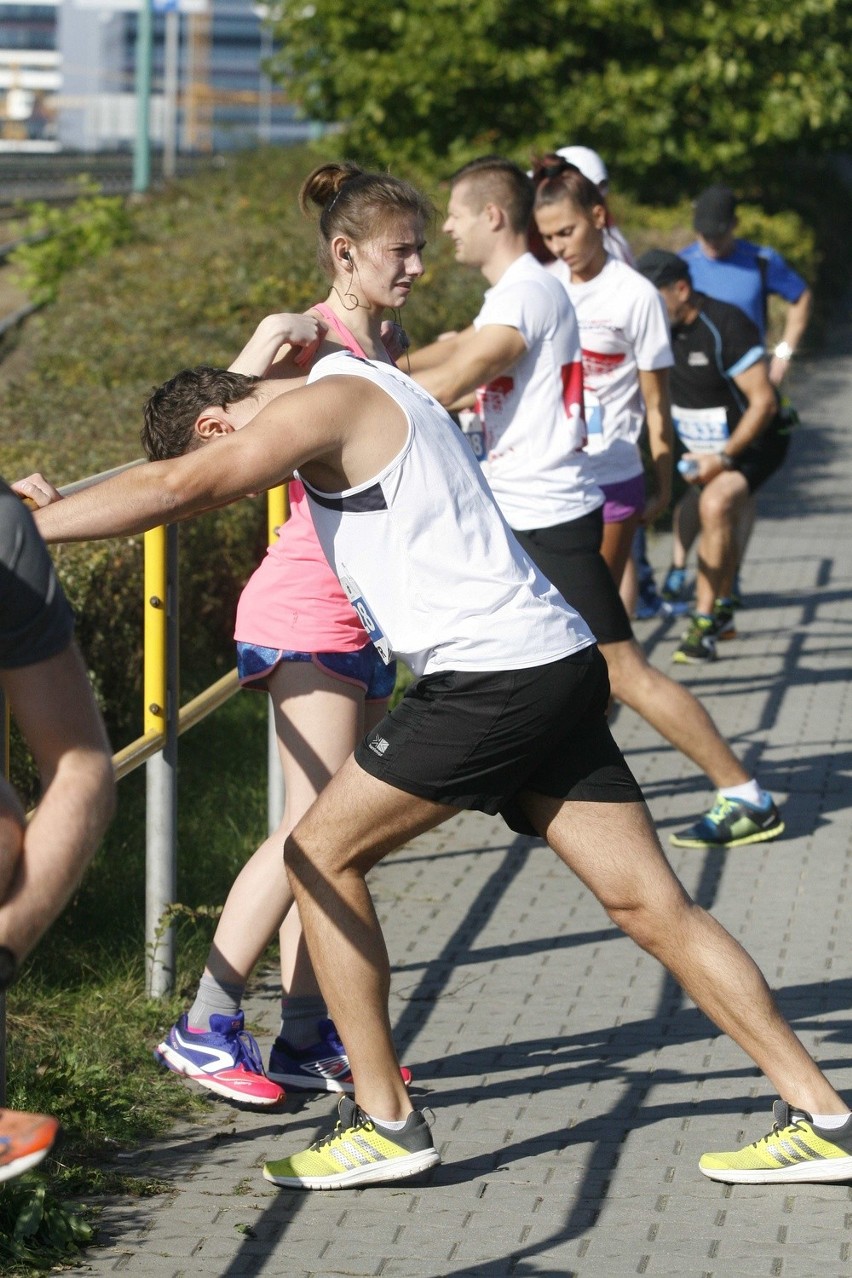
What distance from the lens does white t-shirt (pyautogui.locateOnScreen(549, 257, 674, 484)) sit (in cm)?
674

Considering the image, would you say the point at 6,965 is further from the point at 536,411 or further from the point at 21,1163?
the point at 536,411

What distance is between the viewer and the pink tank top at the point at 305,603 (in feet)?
13.0

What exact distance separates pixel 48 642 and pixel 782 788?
478 centimetres

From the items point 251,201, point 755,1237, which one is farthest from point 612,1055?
point 251,201

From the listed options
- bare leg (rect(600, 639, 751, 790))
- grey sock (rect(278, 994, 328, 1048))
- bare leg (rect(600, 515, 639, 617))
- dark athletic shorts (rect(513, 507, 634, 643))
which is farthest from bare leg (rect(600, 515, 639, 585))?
grey sock (rect(278, 994, 328, 1048))

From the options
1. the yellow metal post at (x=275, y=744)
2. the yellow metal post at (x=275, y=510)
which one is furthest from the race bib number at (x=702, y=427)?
the yellow metal post at (x=275, y=510)

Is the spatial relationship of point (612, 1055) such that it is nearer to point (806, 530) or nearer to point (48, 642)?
point (48, 642)

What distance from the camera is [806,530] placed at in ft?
40.2

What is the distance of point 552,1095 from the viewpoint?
13.6ft

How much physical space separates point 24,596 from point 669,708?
376 centimetres

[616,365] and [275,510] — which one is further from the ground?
[616,365]

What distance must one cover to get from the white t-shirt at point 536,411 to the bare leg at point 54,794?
288 cm

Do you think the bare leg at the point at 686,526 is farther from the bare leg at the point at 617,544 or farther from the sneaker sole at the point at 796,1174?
the sneaker sole at the point at 796,1174

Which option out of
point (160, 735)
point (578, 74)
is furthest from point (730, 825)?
point (578, 74)
